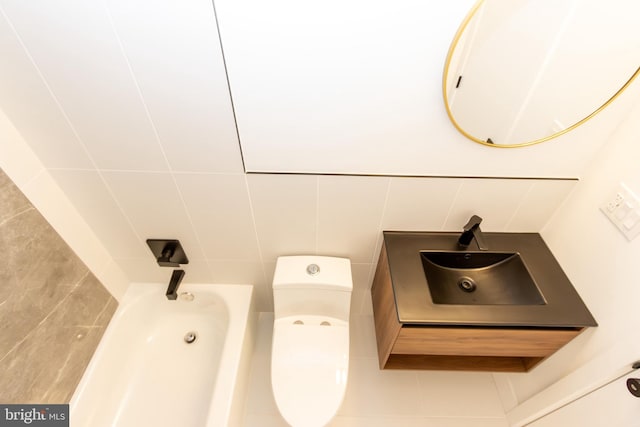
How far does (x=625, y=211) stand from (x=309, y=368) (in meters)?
1.30

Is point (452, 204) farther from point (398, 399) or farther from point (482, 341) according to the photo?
point (398, 399)

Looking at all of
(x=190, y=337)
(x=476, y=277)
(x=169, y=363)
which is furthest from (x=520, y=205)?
(x=169, y=363)

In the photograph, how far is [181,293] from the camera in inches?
60.5

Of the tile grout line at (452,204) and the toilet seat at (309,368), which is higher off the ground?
the tile grout line at (452,204)

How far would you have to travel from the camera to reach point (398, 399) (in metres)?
1.48

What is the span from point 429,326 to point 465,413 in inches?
32.3

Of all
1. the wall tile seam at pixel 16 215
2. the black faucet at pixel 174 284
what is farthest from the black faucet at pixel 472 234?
the wall tile seam at pixel 16 215

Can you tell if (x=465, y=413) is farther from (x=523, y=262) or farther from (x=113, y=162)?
(x=113, y=162)

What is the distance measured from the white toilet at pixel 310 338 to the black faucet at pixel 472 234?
517 mm

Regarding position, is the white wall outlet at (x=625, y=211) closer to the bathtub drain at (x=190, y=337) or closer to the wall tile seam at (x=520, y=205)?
the wall tile seam at (x=520, y=205)

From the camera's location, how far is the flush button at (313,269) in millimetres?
1292

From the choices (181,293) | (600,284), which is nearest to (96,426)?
(181,293)

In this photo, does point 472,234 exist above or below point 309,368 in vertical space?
above

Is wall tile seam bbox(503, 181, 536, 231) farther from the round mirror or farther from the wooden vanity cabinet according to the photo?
the wooden vanity cabinet
